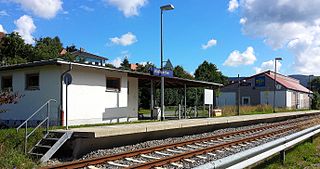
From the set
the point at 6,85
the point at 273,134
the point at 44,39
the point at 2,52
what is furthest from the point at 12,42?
the point at 273,134

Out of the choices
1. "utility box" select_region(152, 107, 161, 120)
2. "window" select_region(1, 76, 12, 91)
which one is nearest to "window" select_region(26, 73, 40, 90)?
"window" select_region(1, 76, 12, 91)

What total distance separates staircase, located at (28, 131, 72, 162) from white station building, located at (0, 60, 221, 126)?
16.4 feet

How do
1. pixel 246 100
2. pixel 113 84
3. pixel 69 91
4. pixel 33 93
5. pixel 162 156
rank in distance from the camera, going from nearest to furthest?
pixel 162 156
pixel 69 91
pixel 33 93
pixel 113 84
pixel 246 100

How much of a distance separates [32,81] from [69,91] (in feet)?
8.37

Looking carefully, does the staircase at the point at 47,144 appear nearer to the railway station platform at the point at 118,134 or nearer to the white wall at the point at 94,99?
the railway station platform at the point at 118,134

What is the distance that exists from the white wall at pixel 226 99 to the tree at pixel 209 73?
29.2ft

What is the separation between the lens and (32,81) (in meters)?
19.8

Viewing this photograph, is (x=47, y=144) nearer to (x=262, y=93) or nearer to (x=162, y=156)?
(x=162, y=156)

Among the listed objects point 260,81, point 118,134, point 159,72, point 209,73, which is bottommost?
point 118,134

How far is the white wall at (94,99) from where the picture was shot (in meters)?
18.9

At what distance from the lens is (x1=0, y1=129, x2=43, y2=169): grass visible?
9.40m

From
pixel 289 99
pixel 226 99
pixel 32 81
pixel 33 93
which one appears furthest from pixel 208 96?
pixel 226 99

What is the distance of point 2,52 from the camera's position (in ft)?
162

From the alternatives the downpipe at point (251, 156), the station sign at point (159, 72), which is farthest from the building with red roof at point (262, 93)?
the downpipe at point (251, 156)
